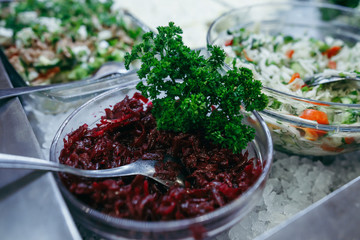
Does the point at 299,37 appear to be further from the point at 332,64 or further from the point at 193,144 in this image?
the point at 193,144

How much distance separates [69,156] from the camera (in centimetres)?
117

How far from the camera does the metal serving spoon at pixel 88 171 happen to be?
965 mm

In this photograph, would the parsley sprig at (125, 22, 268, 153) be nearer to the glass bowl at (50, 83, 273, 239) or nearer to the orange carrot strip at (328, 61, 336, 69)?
the glass bowl at (50, 83, 273, 239)

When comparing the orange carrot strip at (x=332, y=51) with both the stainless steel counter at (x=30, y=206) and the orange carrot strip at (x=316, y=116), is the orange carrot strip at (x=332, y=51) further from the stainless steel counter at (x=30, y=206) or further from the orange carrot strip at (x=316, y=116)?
the stainless steel counter at (x=30, y=206)

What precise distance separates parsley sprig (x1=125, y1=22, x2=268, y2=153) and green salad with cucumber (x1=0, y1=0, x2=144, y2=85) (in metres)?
1.22

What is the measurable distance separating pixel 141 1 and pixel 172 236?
3.50 metres

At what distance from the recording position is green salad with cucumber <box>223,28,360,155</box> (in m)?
1.39

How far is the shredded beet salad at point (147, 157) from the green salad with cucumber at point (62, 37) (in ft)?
3.55

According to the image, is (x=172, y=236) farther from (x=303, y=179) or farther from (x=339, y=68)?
(x=339, y=68)

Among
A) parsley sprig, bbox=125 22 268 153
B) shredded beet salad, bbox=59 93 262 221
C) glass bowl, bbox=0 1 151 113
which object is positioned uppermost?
parsley sprig, bbox=125 22 268 153

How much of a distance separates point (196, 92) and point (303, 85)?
0.87 m

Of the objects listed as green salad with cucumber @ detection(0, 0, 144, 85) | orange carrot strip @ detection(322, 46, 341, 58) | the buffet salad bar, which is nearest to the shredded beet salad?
the buffet salad bar

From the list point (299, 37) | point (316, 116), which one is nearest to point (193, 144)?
point (316, 116)

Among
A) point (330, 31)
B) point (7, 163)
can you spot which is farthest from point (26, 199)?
point (330, 31)
